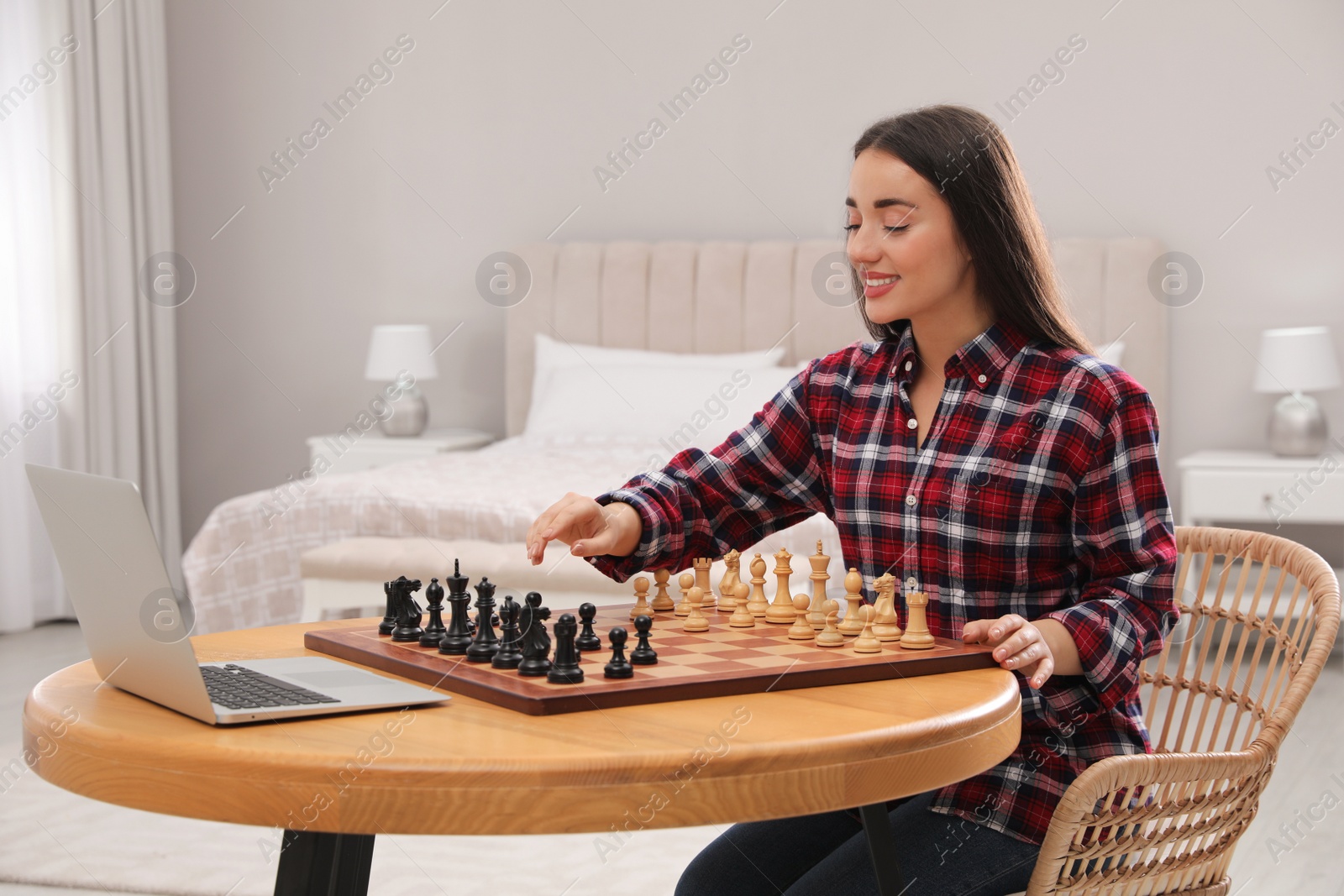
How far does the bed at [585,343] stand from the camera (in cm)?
354

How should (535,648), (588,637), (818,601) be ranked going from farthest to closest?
(818,601) → (588,637) → (535,648)

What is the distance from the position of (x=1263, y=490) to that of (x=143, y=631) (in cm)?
378

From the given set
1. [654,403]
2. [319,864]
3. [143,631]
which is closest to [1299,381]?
[654,403]

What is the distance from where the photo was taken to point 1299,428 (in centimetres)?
414

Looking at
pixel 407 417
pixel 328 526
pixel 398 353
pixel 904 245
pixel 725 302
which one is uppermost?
pixel 904 245

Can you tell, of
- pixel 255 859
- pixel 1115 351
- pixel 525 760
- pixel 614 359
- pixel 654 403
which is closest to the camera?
pixel 525 760

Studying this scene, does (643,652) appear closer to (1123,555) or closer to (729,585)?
(729,585)

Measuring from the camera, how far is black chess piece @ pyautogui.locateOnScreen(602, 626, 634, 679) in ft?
3.68

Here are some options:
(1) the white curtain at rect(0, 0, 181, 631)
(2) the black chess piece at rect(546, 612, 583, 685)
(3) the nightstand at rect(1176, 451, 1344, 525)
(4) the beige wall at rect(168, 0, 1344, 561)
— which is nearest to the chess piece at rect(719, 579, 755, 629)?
(2) the black chess piece at rect(546, 612, 583, 685)

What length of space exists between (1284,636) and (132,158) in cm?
497

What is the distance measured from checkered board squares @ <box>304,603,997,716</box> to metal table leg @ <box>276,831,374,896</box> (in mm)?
168

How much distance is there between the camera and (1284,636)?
1440mm

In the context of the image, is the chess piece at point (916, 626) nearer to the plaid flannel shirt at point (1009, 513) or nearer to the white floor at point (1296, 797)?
the plaid flannel shirt at point (1009, 513)

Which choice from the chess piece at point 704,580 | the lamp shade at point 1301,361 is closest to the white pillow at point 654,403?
the lamp shade at point 1301,361
